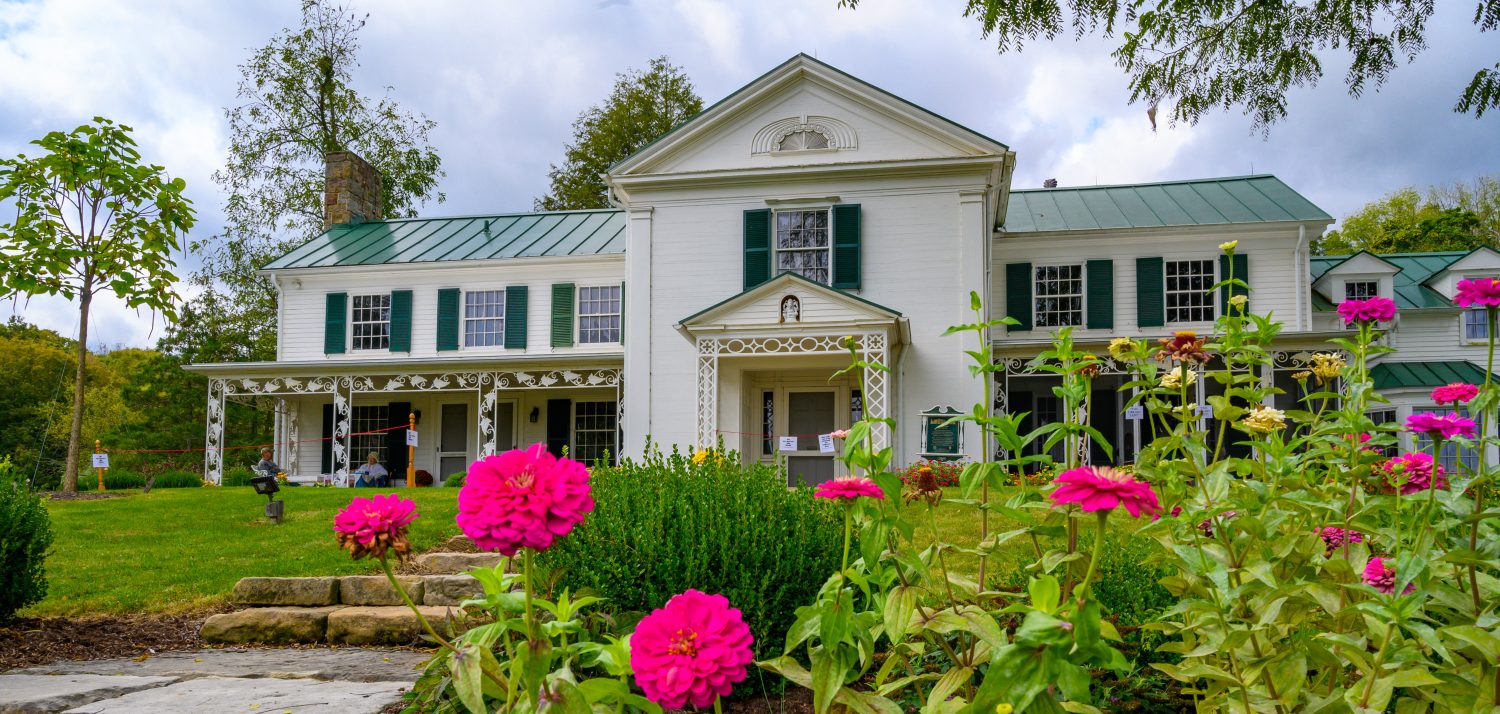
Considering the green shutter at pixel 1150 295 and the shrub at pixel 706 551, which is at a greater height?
the green shutter at pixel 1150 295

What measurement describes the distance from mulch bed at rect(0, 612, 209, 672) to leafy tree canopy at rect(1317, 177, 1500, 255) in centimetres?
3192

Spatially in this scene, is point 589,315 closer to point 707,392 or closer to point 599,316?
point 599,316

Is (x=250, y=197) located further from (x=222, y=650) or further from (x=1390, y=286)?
(x=1390, y=286)

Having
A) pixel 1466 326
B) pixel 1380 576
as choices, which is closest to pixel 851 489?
pixel 1380 576

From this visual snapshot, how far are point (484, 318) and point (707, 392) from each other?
6.73 m

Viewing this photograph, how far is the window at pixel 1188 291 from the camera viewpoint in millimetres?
16828

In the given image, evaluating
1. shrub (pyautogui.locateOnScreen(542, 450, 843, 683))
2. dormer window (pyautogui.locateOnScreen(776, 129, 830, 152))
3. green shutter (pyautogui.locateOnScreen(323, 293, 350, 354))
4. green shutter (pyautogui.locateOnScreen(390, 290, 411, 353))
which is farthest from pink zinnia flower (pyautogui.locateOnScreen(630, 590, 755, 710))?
green shutter (pyautogui.locateOnScreen(323, 293, 350, 354))

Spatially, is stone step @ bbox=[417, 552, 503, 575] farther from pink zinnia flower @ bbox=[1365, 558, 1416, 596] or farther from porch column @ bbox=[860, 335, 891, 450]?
porch column @ bbox=[860, 335, 891, 450]

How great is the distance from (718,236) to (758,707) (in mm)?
12164

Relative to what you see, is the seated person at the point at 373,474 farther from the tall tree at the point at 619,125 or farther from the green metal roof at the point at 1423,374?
the green metal roof at the point at 1423,374

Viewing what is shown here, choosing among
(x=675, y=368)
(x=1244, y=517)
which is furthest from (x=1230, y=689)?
(x=675, y=368)

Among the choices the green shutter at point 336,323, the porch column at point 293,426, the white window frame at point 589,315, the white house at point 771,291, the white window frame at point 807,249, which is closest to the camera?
the white house at point 771,291

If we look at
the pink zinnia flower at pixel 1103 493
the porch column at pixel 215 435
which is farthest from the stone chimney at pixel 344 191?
the pink zinnia flower at pixel 1103 493

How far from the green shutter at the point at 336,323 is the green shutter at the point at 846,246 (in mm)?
10561
